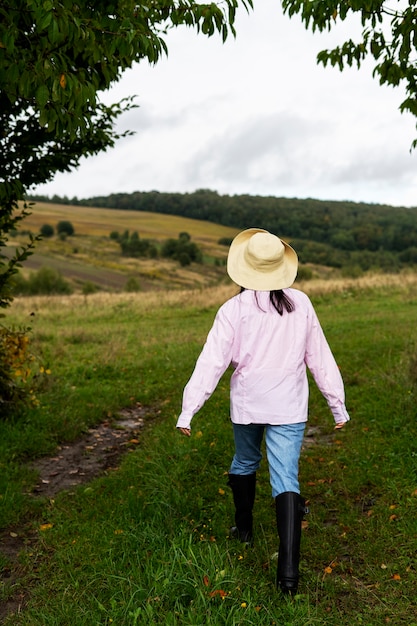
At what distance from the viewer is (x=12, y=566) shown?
14.7 ft

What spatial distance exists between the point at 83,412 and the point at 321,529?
4.52 meters

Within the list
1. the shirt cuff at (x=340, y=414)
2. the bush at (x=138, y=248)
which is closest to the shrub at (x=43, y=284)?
the bush at (x=138, y=248)

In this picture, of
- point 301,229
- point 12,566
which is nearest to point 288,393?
point 12,566

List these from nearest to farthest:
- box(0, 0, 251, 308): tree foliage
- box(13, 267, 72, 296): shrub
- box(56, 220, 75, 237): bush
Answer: box(0, 0, 251, 308): tree foliage → box(13, 267, 72, 296): shrub → box(56, 220, 75, 237): bush

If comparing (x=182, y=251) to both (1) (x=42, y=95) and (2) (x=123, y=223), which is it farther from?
(1) (x=42, y=95)

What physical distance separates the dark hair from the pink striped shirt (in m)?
0.03

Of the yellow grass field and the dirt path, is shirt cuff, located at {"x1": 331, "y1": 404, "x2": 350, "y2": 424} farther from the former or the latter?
the yellow grass field

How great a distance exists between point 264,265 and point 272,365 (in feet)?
2.23

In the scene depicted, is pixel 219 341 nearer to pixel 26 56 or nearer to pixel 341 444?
pixel 26 56

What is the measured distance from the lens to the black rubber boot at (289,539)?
3.68m

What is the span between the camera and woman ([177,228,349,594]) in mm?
3900

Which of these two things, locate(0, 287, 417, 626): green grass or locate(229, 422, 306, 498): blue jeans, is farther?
locate(229, 422, 306, 498): blue jeans

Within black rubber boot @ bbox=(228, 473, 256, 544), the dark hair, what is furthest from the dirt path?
the dark hair

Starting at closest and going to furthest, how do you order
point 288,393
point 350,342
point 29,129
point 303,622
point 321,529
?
point 303,622, point 288,393, point 321,529, point 29,129, point 350,342
